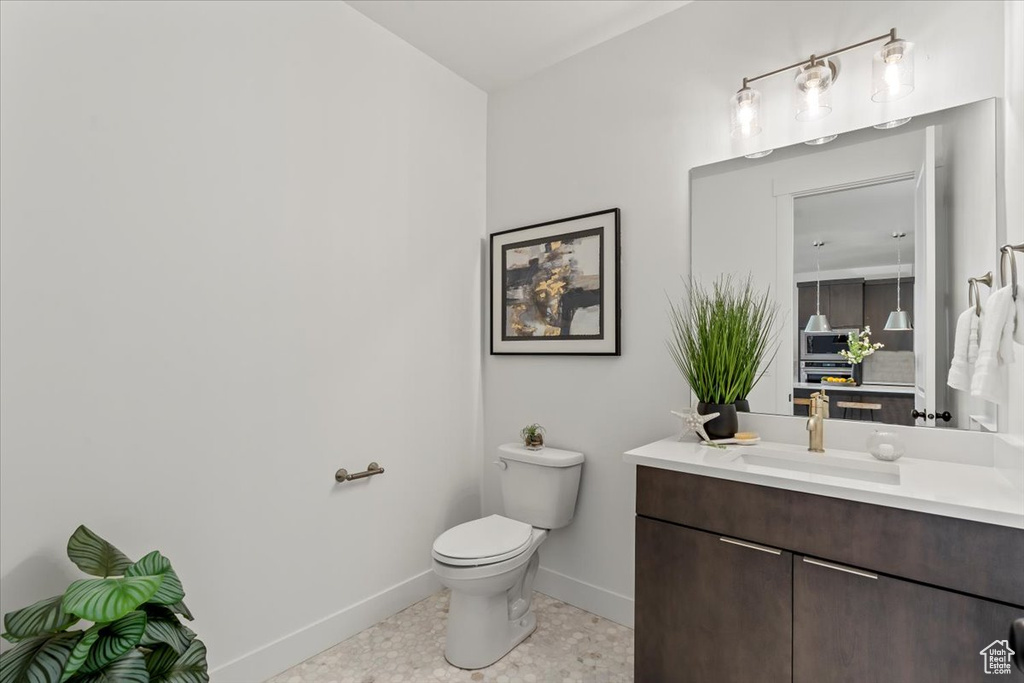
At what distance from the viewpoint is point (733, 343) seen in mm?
1877

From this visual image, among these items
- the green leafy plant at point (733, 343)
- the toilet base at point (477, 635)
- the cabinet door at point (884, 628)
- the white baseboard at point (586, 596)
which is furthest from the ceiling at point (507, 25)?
the white baseboard at point (586, 596)

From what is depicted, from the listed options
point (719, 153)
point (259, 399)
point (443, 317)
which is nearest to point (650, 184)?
point (719, 153)

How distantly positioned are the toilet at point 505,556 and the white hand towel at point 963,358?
1.36 metres

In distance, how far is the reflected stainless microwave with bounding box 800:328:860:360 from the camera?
176 centimetres

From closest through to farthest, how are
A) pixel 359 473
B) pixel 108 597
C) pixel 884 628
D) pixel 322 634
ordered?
pixel 108 597 → pixel 884 628 → pixel 322 634 → pixel 359 473

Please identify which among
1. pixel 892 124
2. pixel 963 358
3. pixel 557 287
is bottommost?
pixel 963 358

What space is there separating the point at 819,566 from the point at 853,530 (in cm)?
13

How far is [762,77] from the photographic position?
1884 mm

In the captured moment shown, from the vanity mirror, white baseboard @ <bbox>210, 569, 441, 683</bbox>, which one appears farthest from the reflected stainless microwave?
white baseboard @ <bbox>210, 569, 441, 683</bbox>

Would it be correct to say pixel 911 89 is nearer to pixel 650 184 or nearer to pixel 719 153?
pixel 719 153

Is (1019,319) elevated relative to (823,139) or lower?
lower

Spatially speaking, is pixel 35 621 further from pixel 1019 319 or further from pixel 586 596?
pixel 1019 319

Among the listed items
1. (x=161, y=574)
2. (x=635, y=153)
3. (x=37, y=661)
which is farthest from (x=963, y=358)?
(x=37, y=661)

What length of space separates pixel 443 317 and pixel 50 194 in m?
1.54
